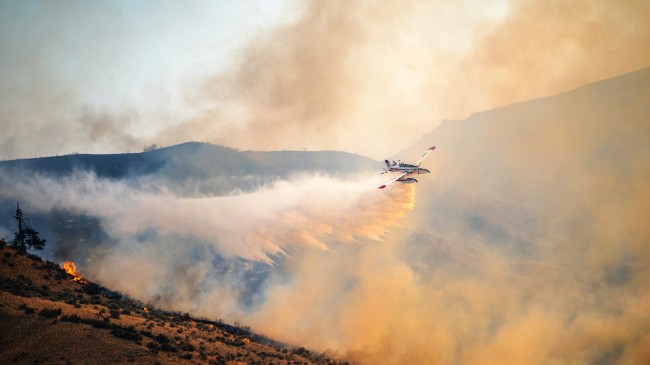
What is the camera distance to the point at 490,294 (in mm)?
104625

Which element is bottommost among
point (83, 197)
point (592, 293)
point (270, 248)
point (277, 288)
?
point (592, 293)

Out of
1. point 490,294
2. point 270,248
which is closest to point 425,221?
point 490,294

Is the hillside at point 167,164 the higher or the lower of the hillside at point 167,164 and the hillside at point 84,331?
the higher

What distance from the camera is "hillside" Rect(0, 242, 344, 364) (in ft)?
99.3

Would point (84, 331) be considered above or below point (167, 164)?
below

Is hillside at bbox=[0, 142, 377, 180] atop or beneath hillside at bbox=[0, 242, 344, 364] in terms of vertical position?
atop

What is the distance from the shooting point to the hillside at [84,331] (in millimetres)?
30256

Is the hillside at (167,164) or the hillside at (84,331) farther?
the hillside at (167,164)

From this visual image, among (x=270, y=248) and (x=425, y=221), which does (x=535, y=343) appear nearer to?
(x=270, y=248)

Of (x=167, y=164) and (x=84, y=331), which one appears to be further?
(x=167, y=164)

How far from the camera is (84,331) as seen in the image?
33125 millimetres

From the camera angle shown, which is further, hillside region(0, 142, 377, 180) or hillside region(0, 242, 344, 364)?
hillside region(0, 142, 377, 180)

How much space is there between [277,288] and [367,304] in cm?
2109

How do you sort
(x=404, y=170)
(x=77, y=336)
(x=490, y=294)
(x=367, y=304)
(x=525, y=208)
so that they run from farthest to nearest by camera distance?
(x=525, y=208), (x=490, y=294), (x=367, y=304), (x=404, y=170), (x=77, y=336)
